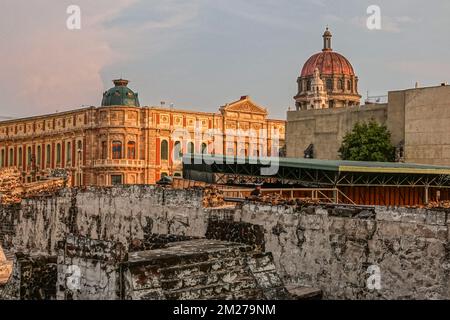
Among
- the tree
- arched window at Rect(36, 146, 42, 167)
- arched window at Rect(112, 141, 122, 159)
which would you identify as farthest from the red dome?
the tree

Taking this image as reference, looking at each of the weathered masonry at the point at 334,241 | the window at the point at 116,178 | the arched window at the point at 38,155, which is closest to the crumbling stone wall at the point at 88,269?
the weathered masonry at the point at 334,241

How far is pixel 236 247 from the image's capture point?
7.53m

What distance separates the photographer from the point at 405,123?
3816cm

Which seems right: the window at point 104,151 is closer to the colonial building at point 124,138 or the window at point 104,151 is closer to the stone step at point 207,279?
the colonial building at point 124,138

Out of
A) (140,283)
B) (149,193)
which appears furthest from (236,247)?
(149,193)

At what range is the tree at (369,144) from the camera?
125 ft

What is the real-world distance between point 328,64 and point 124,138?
37222 mm

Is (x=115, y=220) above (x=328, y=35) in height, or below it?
below

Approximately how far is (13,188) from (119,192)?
1113 centimetres

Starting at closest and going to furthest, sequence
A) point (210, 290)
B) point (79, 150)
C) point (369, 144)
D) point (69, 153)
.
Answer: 1. point (210, 290)
2. point (369, 144)
3. point (79, 150)
4. point (69, 153)

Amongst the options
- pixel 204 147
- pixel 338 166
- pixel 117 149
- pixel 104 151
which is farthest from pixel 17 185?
pixel 204 147

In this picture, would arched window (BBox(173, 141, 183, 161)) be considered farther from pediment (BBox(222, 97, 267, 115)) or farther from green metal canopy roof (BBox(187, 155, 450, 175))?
green metal canopy roof (BBox(187, 155, 450, 175))

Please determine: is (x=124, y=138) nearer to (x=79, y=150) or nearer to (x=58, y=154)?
(x=79, y=150)
